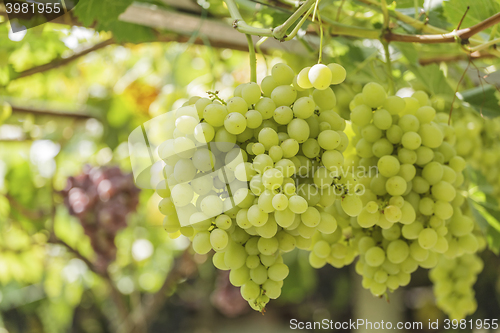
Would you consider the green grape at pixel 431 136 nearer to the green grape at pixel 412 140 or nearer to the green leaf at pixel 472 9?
the green grape at pixel 412 140

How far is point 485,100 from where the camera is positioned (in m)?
0.53

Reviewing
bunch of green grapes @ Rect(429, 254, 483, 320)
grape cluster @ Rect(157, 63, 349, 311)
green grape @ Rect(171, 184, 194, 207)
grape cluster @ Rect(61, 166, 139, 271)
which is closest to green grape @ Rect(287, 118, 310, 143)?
grape cluster @ Rect(157, 63, 349, 311)

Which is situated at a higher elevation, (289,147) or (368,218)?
(289,147)

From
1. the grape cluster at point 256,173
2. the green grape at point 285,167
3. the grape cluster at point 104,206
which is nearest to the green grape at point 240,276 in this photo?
the grape cluster at point 256,173

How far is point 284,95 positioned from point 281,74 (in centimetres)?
2

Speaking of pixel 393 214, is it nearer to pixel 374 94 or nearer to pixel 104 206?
pixel 374 94

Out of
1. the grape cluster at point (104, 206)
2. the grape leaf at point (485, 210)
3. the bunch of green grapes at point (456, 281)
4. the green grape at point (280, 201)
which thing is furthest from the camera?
the grape cluster at point (104, 206)

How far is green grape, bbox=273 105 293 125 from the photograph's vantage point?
310 millimetres

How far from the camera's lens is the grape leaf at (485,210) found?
20.6 inches

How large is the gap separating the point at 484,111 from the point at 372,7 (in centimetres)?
24

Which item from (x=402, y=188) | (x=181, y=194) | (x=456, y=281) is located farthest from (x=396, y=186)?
(x=456, y=281)

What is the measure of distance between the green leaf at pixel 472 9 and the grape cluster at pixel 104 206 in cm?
81

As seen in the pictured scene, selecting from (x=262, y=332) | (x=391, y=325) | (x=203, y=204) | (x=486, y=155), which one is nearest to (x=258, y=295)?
(x=203, y=204)

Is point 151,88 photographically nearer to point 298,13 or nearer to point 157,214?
point 157,214
